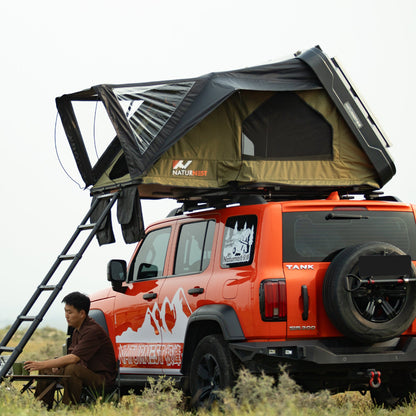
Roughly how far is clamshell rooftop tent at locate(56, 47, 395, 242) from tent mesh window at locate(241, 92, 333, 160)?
0.4 inches

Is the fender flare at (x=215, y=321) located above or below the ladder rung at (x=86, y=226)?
below

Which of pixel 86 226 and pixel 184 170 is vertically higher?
pixel 184 170

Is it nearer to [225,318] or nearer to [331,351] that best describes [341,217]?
[331,351]

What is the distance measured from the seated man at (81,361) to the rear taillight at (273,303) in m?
2.20

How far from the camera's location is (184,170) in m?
9.34

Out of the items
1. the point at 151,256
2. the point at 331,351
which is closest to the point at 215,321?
the point at 331,351

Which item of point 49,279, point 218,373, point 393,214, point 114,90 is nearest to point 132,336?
point 49,279

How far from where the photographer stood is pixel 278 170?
31.2 ft

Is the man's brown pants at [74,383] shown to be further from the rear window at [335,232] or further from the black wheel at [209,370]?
the rear window at [335,232]

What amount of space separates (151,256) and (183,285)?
113cm

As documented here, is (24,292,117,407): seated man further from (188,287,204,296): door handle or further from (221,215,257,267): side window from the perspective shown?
(221,215,257,267): side window

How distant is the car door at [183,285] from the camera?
8734 millimetres

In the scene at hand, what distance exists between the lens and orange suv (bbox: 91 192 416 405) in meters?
7.60

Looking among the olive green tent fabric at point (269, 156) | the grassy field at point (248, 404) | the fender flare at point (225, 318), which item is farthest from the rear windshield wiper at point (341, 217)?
the grassy field at point (248, 404)
